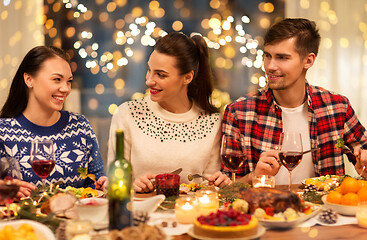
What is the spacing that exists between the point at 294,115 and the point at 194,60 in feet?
2.24

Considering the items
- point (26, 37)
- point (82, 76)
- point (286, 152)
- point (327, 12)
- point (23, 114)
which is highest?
point (327, 12)

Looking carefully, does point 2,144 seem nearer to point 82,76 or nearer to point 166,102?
point 166,102

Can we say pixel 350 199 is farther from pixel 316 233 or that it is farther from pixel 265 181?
pixel 265 181

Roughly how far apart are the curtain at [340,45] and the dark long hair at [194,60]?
2146 mm

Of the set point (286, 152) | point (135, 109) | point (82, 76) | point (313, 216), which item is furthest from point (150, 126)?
point (82, 76)

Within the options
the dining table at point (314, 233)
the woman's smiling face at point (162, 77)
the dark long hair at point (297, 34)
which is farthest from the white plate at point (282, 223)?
the dark long hair at point (297, 34)

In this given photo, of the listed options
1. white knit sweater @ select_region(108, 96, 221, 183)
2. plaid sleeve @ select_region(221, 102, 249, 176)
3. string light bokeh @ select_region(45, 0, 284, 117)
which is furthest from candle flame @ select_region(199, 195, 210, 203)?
string light bokeh @ select_region(45, 0, 284, 117)

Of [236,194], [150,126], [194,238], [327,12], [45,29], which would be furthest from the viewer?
[327,12]

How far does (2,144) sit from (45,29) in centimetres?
214

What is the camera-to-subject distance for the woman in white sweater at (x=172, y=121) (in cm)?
238

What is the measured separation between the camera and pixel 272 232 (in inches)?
49.2

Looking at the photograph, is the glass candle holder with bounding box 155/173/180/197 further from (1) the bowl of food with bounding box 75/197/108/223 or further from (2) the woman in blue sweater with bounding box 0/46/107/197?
(2) the woman in blue sweater with bounding box 0/46/107/197

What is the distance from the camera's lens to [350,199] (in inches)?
55.1

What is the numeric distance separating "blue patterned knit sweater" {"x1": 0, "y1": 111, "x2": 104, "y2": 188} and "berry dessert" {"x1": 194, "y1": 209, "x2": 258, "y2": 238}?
1264 millimetres
